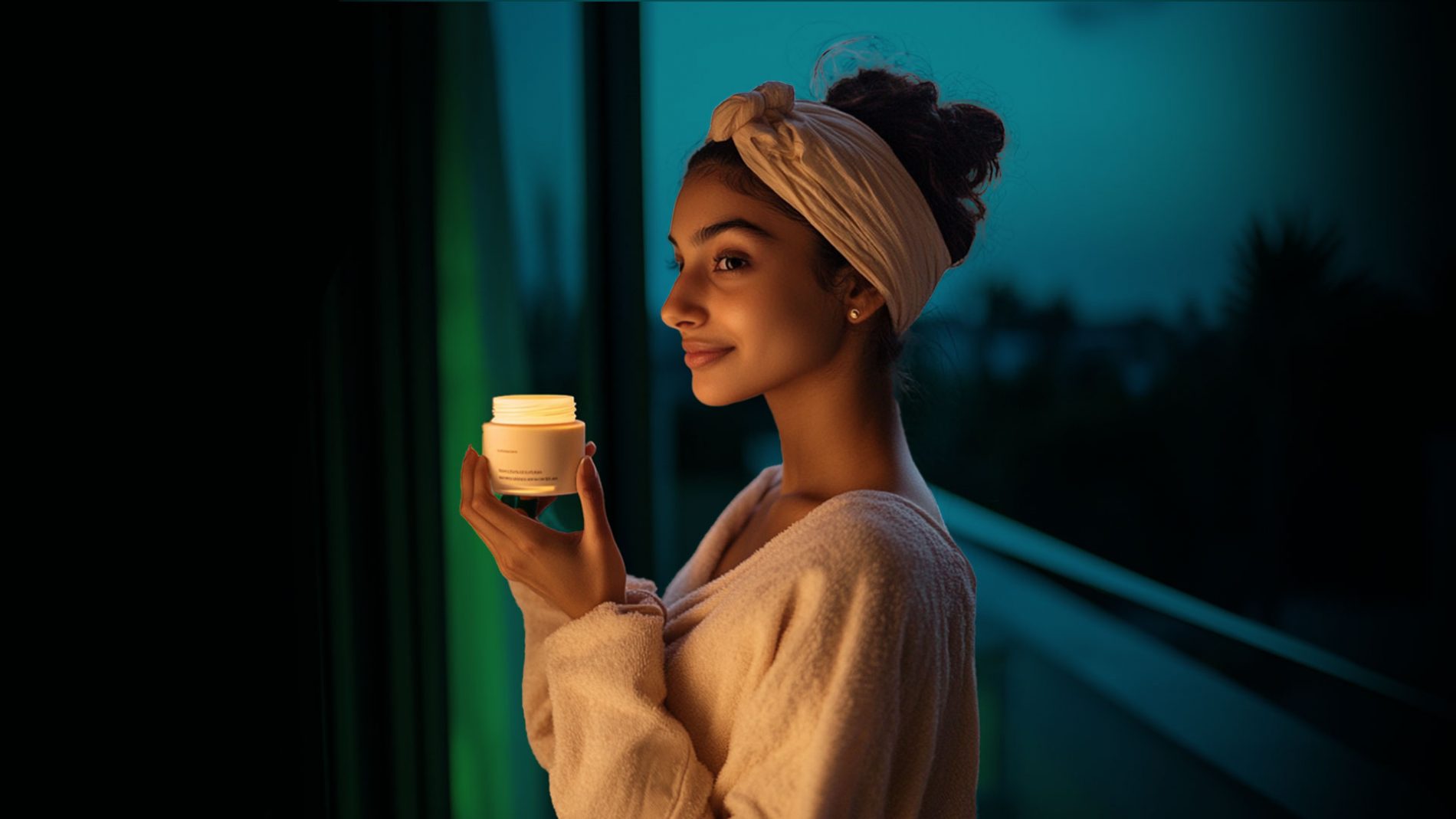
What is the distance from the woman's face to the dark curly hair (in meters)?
0.02

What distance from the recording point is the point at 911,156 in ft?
2.84

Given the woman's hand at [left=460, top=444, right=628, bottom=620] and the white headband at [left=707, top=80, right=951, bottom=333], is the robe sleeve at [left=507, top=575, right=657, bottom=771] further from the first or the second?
the white headband at [left=707, top=80, right=951, bottom=333]

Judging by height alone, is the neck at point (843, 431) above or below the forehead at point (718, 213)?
below

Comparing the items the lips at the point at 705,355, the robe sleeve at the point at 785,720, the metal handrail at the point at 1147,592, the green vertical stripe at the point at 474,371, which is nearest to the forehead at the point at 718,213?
the lips at the point at 705,355

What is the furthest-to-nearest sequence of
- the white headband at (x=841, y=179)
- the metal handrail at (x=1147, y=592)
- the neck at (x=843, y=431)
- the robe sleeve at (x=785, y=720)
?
the metal handrail at (x=1147, y=592) → the neck at (x=843, y=431) → the white headband at (x=841, y=179) → the robe sleeve at (x=785, y=720)

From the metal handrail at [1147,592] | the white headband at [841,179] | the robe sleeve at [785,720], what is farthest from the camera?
the metal handrail at [1147,592]

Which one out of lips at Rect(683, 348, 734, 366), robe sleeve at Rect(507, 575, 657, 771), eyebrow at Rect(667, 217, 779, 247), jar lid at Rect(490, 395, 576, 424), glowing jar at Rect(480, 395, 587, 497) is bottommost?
robe sleeve at Rect(507, 575, 657, 771)

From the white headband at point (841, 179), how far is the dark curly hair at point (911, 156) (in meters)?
0.03

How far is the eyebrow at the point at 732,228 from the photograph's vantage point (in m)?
0.84

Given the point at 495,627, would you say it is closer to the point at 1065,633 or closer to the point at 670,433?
the point at 670,433

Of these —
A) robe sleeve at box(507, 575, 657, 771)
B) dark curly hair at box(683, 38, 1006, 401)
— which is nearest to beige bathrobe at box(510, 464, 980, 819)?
robe sleeve at box(507, 575, 657, 771)

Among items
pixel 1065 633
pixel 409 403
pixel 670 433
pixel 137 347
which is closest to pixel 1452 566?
pixel 1065 633

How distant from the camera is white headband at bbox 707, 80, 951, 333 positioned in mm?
799

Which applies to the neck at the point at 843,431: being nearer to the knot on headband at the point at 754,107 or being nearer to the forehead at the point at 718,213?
the forehead at the point at 718,213
